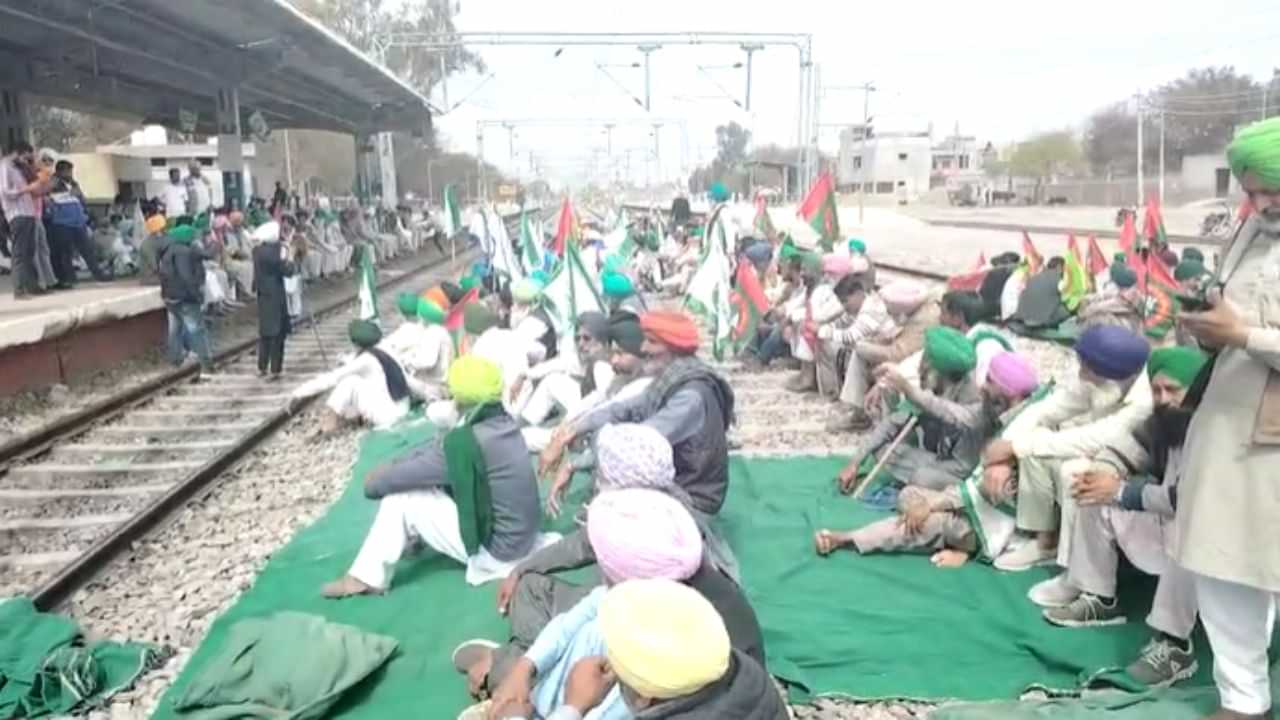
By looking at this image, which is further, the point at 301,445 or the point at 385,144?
the point at 385,144

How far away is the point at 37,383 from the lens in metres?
9.90

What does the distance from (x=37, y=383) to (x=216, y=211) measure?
8406 millimetres

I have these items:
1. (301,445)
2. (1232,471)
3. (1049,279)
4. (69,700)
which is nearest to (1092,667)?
(1232,471)

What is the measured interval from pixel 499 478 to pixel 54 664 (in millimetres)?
1805

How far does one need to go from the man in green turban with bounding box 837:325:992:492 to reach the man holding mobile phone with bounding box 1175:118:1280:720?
2.17m

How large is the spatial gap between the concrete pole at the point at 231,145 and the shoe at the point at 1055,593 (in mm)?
17447

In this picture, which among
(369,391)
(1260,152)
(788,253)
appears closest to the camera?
(1260,152)

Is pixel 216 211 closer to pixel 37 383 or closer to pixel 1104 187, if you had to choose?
pixel 37 383

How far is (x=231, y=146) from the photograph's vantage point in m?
18.9

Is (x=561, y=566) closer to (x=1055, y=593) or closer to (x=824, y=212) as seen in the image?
(x=1055, y=593)

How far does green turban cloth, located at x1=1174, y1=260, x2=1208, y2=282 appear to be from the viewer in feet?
31.0

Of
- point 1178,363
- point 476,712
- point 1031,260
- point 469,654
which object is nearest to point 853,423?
point 1178,363

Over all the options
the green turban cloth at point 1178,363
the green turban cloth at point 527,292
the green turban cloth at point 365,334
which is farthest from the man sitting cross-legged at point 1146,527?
the green turban cloth at point 527,292

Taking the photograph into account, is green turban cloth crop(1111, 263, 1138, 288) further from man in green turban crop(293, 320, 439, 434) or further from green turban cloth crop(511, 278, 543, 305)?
man in green turban crop(293, 320, 439, 434)
